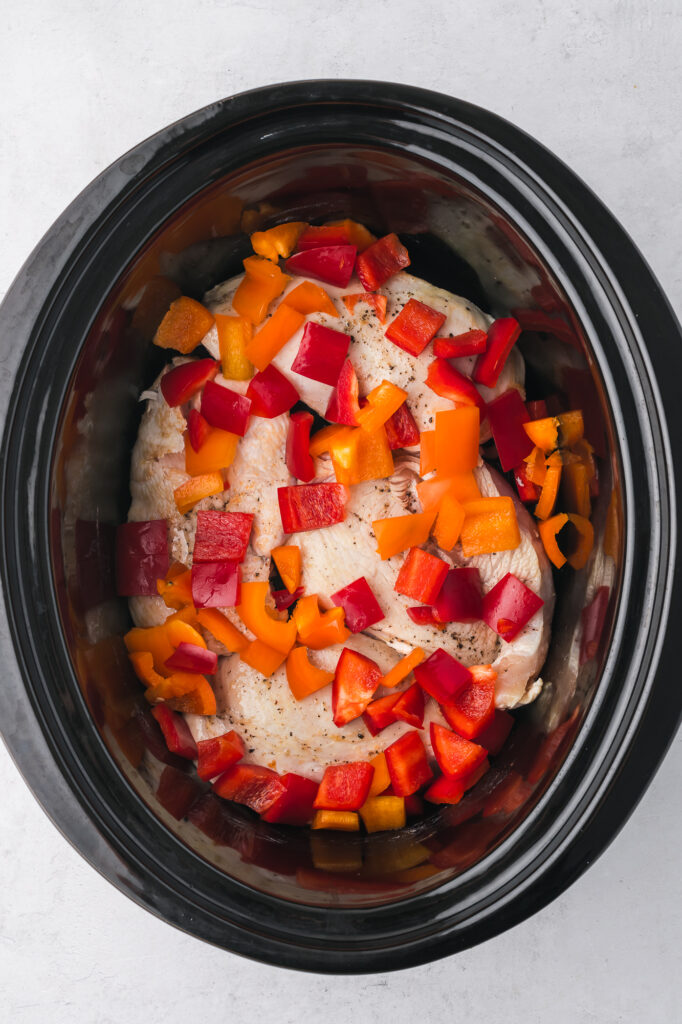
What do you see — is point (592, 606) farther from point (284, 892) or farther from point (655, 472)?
point (284, 892)

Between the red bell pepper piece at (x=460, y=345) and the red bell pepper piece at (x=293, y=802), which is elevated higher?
the red bell pepper piece at (x=460, y=345)

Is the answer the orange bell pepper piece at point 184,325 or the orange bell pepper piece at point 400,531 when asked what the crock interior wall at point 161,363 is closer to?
the orange bell pepper piece at point 184,325

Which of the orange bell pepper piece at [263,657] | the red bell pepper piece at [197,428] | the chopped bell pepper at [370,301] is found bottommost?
the orange bell pepper piece at [263,657]

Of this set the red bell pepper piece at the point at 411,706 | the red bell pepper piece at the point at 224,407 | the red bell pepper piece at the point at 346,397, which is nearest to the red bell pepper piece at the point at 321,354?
the red bell pepper piece at the point at 346,397

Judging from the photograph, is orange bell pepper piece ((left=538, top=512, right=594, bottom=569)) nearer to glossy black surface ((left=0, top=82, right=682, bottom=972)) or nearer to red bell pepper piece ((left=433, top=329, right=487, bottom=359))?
glossy black surface ((left=0, top=82, right=682, bottom=972))

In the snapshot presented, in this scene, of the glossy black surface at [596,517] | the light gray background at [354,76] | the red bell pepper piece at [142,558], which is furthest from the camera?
the light gray background at [354,76]

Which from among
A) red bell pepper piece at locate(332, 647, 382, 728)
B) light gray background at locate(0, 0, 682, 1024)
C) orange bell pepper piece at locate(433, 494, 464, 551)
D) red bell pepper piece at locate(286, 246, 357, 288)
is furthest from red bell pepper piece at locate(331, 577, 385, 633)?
light gray background at locate(0, 0, 682, 1024)

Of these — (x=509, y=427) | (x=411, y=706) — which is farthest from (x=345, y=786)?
(x=509, y=427)
